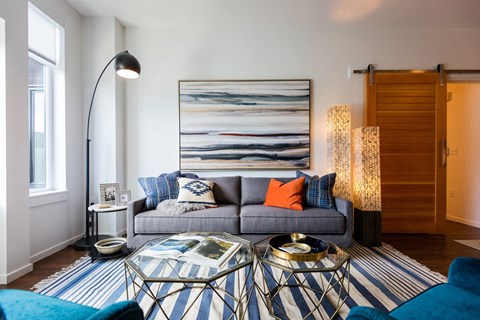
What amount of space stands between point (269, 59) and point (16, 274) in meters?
3.59

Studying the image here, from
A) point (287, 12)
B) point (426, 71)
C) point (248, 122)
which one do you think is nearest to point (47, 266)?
point (248, 122)

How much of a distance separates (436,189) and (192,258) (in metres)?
3.53

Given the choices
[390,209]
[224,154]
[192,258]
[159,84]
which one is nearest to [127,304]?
[192,258]

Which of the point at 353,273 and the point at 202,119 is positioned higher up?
the point at 202,119

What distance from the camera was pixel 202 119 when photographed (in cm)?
316

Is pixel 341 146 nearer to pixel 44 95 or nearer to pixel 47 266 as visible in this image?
pixel 47 266

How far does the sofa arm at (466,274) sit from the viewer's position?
1028mm

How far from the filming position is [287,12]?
Answer: 283cm

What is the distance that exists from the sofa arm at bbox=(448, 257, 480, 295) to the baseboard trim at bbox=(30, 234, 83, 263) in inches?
132

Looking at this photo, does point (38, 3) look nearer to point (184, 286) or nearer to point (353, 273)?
point (184, 286)

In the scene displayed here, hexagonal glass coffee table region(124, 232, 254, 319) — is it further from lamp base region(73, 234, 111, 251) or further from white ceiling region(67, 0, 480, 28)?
white ceiling region(67, 0, 480, 28)

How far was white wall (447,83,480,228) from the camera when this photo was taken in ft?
Answer: 11.8

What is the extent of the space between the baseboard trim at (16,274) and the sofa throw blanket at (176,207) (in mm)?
1202

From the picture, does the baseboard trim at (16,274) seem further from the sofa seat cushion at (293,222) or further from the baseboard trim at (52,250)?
the sofa seat cushion at (293,222)
